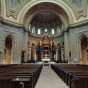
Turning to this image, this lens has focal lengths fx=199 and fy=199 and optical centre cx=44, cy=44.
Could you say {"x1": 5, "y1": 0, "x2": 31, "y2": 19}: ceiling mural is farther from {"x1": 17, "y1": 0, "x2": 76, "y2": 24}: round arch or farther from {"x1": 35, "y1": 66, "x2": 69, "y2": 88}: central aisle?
{"x1": 35, "y1": 66, "x2": 69, "y2": 88}: central aisle

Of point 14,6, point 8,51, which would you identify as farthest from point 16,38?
point 14,6

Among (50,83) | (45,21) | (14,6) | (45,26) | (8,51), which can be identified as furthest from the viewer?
(45,26)

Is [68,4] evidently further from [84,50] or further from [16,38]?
[16,38]

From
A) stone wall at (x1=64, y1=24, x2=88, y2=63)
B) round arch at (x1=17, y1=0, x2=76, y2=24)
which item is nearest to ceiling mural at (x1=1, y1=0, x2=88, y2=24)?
round arch at (x1=17, y1=0, x2=76, y2=24)

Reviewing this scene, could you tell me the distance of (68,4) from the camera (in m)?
28.0

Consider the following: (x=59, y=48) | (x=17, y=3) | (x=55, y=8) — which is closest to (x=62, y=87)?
(x=17, y=3)

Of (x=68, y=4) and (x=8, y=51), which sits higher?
(x=68, y=4)

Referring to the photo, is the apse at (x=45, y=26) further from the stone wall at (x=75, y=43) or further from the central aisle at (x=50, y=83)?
the central aisle at (x=50, y=83)

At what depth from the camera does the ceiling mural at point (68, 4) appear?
84.4ft

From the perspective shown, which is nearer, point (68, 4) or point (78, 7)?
point (78, 7)

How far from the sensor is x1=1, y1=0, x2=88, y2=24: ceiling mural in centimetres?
2573

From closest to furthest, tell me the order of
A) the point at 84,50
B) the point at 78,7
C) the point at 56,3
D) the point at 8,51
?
1. the point at 78,7
2. the point at 8,51
3. the point at 84,50
4. the point at 56,3

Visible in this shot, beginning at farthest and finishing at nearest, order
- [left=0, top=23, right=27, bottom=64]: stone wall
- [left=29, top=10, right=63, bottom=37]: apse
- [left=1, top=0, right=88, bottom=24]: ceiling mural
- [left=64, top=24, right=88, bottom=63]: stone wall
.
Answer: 1. [left=29, top=10, right=63, bottom=37]: apse
2. [left=64, top=24, right=88, bottom=63]: stone wall
3. [left=1, top=0, right=88, bottom=24]: ceiling mural
4. [left=0, top=23, right=27, bottom=64]: stone wall

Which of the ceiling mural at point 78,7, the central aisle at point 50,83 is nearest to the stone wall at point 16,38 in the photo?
the ceiling mural at point 78,7
